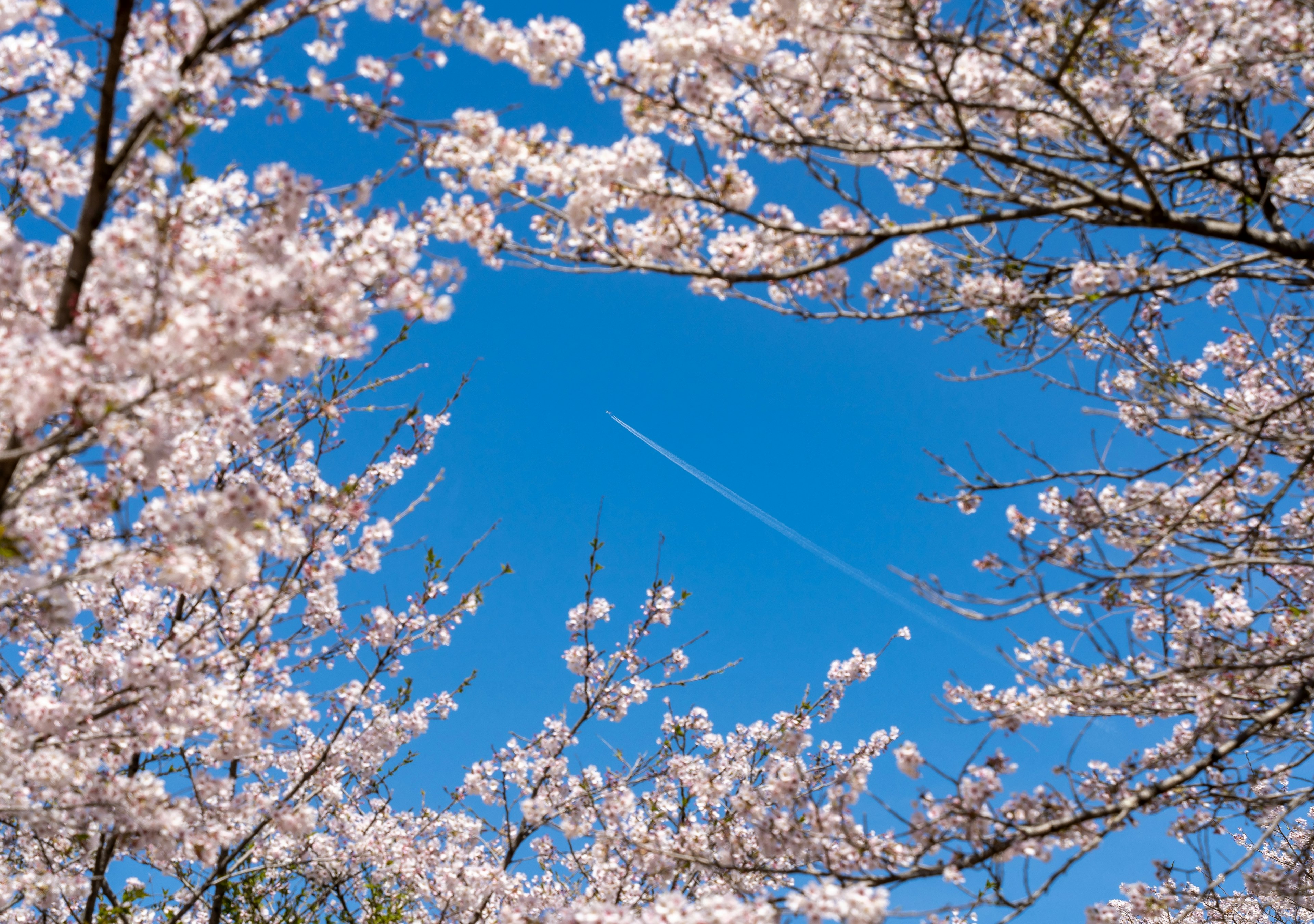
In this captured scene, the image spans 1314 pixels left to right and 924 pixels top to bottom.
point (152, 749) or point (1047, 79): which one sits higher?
point (1047, 79)

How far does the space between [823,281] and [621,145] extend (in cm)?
143

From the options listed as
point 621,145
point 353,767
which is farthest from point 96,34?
point 353,767

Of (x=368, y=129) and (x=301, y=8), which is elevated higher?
(x=301, y=8)

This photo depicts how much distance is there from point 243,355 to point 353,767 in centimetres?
535

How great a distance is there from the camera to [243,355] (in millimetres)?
2922

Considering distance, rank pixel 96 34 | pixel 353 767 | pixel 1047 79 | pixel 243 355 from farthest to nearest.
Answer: pixel 353 767, pixel 1047 79, pixel 96 34, pixel 243 355

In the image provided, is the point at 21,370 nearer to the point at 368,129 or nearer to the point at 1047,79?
the point at 368,129

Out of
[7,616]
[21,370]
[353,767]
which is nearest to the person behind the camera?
[21,370]

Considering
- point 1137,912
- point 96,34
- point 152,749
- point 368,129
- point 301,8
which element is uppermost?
point 301,8

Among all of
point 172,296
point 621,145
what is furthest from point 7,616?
point 621,145

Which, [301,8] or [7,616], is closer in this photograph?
[301,8]

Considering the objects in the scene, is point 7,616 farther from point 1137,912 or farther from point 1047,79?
point 1137,912

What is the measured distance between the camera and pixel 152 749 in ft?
13.9

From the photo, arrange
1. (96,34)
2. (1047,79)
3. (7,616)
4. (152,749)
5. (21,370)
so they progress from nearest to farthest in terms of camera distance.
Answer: (21,370) < (96,34) < (1047,79) < (152,749) < (7,616)
